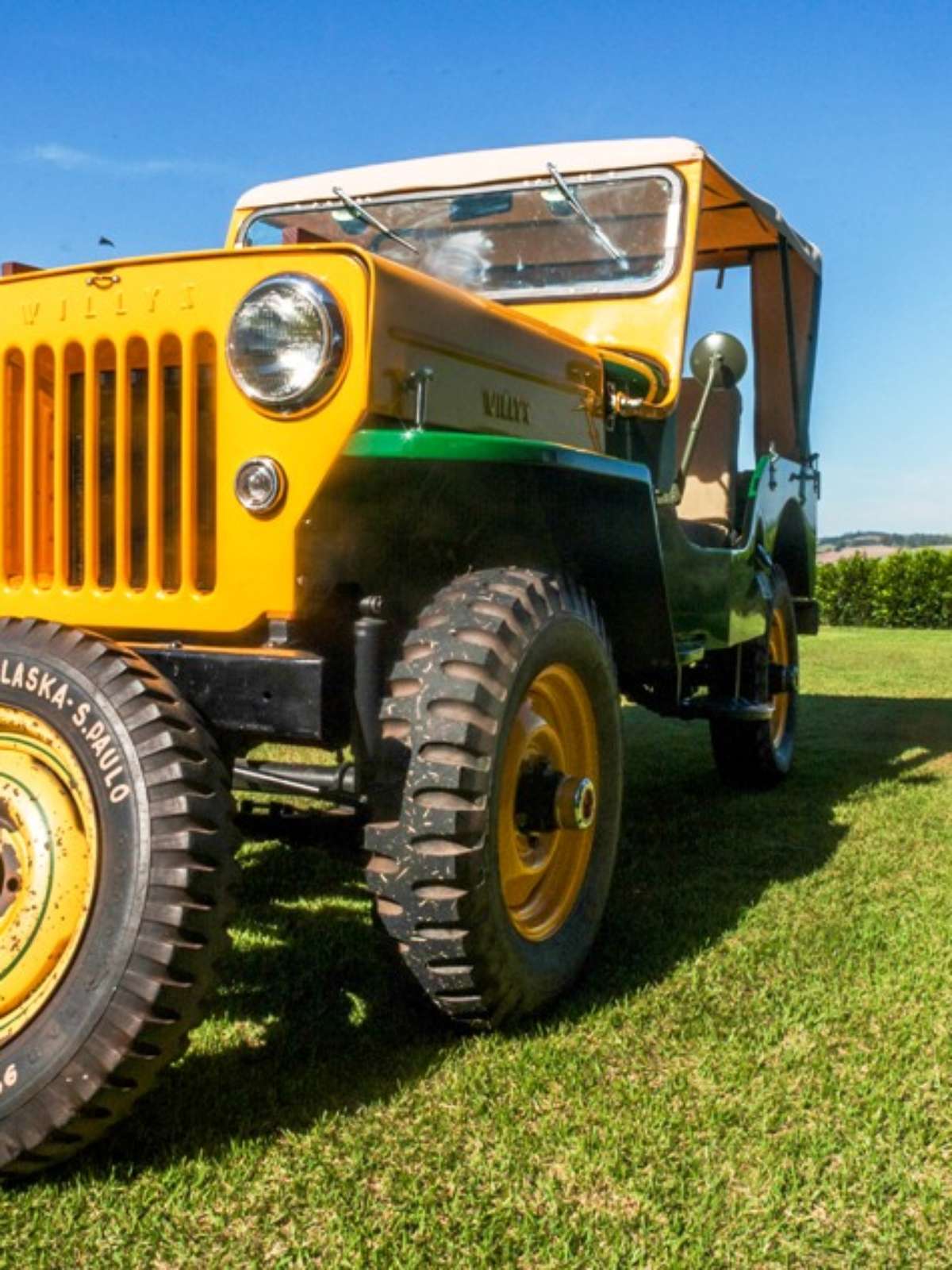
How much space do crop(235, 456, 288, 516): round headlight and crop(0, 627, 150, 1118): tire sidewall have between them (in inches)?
18.6

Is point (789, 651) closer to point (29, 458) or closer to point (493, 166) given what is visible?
point (493, 166)

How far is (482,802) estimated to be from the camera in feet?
8.97

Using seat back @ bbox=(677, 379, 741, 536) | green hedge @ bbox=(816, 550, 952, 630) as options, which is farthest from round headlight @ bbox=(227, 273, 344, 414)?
green hedge @ bbox=(816, 550, 952, 630)

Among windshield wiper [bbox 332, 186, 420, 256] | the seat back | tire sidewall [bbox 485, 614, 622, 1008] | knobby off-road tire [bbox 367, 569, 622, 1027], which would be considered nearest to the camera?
knobby off-road tire [bbox 367, 569, 622, 1027]

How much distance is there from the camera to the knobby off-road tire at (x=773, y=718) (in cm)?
584

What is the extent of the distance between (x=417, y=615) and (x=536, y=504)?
435mm

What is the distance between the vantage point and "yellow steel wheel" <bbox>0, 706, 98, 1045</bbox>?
2.40 m

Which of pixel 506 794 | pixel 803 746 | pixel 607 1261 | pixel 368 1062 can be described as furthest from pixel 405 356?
pixel 803 746

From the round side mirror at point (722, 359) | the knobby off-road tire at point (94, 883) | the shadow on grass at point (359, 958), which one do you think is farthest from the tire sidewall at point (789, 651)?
the knobby off-road tire at point (94, 883)

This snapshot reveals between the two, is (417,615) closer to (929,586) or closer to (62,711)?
(62,711)

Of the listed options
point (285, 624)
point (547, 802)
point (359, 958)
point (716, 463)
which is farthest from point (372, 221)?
point (359, 958)

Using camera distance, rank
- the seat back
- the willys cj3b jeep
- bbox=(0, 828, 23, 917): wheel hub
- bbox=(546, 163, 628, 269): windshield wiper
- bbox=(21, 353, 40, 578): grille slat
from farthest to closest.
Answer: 1. the seat back
2. bbox=(546, 163, 628, 269): windshield wiper
3. bbox=(21, 353, 40, 578): grille slat
4. bbox=(0, 828, 23, 917): wheel hub
5. the willys cj3b jeep

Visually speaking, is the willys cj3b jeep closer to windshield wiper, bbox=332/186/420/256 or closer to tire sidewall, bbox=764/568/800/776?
windshield wiper, bbox=332/186/420/256

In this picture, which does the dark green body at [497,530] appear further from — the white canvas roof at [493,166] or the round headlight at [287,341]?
the white canvas roof at [493,166]
